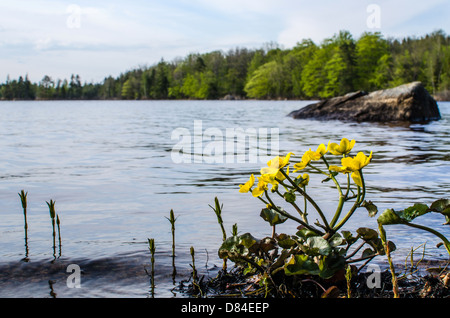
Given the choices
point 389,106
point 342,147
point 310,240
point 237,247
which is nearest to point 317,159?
point 342,147

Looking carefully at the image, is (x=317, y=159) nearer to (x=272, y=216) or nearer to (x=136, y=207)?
(x=272, y=216)

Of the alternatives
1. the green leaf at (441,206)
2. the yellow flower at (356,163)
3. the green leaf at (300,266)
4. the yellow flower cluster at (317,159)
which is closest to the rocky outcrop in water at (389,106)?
the green leaf at (441,206)

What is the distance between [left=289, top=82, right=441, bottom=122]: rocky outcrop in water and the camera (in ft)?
64.4

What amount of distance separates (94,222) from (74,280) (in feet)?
5.58

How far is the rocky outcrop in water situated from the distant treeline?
5721cm

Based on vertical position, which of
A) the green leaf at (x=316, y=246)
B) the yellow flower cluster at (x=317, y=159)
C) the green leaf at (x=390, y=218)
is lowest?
the green leaf at (x=316, y=246)

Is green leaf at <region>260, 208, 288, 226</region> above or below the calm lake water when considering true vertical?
above

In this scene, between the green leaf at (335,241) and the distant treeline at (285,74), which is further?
the distant treeline at (285,74)

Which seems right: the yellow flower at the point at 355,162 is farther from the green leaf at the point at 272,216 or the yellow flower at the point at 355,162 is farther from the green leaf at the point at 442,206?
the green leaf at the point at 272,216

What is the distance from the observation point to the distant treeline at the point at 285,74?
79.9m

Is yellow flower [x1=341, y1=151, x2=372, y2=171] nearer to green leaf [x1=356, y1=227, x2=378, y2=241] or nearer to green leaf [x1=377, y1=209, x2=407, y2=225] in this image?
green leaf [x1=377, y1=209, x2=407, y2=225]

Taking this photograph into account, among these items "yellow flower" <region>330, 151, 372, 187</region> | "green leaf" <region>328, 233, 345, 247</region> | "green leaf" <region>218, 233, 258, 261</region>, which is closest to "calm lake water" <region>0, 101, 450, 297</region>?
"green leaf" <region>218, 233, 258, 261</region>

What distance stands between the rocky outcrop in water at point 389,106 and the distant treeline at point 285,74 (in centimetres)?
5721
